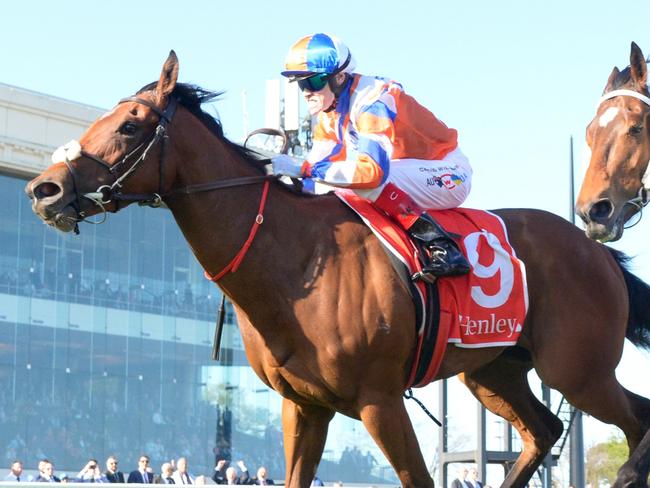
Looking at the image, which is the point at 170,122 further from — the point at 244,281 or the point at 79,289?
the point at 79,289

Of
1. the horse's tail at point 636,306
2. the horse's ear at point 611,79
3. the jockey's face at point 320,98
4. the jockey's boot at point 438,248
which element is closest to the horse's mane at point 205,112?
the jockey's face at point 320,98

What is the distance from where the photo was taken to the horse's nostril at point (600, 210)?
16.8 ft

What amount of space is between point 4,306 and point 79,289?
2216 millimetres

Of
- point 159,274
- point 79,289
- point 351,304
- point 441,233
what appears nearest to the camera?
point 351,304

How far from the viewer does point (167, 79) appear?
5566 mm

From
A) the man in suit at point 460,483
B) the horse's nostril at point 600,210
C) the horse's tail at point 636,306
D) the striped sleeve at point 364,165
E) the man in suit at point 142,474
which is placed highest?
the striped sleeve at point 364,165

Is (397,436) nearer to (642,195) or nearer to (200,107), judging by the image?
(642,195)

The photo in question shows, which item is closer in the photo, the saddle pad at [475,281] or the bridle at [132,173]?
the bridle at [132,173]

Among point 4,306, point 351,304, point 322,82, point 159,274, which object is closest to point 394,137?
point 322,82

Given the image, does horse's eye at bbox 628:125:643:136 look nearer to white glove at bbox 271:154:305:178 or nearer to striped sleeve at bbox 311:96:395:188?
striped sleeve at bbox 311:96:395:188

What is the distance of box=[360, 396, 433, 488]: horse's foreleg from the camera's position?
5.37 metres

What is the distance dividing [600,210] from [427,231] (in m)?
1.01

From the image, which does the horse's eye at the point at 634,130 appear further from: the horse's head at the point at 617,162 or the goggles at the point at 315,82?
the goggles at the point at 315,82

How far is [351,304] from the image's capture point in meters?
5.44
